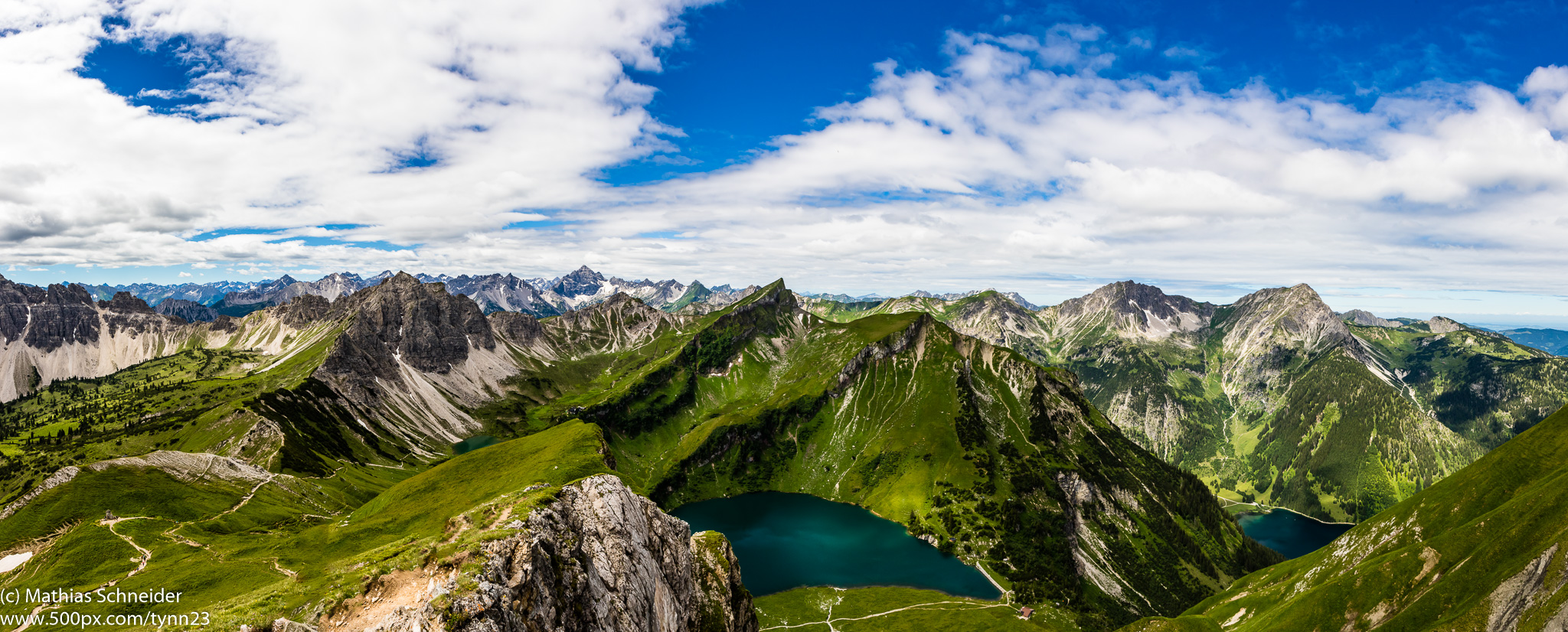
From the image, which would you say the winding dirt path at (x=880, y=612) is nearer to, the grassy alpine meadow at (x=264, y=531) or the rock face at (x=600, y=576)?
the grassy alpine meadow at (x=264, y=531)

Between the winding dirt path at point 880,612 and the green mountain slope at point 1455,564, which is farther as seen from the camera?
the winding dirt path at point 880,612

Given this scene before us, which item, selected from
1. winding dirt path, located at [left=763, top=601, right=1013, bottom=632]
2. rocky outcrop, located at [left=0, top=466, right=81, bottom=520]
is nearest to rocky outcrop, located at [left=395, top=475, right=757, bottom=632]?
winding dirt path, located at [left=763, top=601, right=1013, bottom=632]

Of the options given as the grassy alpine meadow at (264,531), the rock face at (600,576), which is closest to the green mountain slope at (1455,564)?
the rock face at (600,576)

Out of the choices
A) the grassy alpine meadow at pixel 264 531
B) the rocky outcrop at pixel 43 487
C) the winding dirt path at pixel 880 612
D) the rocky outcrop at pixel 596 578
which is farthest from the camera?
the winding dirt path at pixel 880 612


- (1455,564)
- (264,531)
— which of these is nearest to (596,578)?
(264,531)

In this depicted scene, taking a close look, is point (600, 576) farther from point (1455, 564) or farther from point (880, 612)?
point (1455, 564)

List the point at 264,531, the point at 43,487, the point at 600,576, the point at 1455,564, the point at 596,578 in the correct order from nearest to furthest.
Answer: the point at 596,578 < the point at 600,576 < the point at 1455,564 < the point at 264,531 < the point at 43,487
